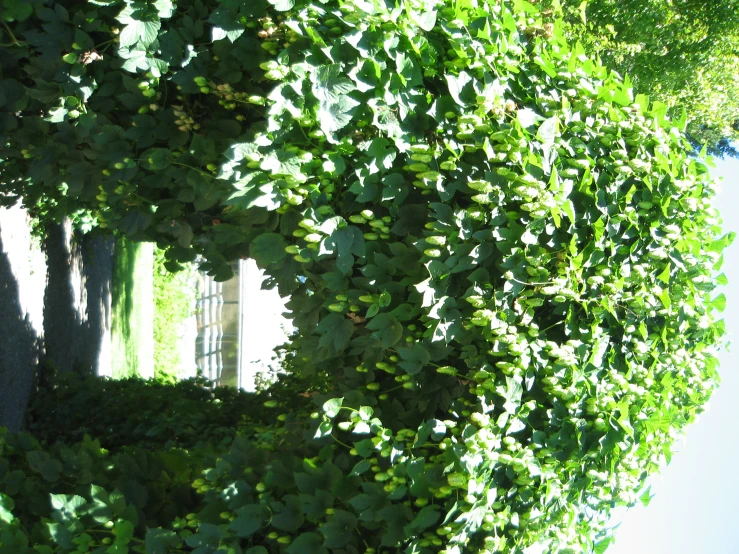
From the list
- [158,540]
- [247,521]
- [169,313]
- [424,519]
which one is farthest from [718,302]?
[169,313]

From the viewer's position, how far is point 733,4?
22.7ft

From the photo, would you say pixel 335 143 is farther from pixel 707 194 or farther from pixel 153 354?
pixel 153 354

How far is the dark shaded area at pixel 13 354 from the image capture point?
5848 mm

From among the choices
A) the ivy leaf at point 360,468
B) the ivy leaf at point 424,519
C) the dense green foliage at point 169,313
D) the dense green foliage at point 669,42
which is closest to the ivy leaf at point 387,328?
the ivy leaf at point 360,468

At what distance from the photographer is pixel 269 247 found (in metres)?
2.17

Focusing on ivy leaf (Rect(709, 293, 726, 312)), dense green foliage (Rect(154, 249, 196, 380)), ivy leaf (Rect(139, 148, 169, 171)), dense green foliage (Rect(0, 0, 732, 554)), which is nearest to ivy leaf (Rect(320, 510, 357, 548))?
dense green foliage (Rect(0, 0, 732, 554))

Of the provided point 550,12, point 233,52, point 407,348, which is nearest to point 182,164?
point 233,52

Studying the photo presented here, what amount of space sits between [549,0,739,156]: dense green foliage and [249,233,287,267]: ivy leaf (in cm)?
502

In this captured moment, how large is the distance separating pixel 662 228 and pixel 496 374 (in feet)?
2.62

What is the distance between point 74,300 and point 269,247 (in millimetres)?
6119

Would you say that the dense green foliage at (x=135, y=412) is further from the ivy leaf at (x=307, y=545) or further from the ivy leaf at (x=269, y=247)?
the ivy leaf at (x=269, y=247)

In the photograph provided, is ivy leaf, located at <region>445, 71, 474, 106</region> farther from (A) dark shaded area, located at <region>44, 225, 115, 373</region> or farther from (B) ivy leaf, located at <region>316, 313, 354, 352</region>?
(A) dark shaded area, located at <region>44, 225, 115, 373</region>

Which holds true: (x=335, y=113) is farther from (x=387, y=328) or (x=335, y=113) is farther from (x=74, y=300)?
(x=74, y=300)

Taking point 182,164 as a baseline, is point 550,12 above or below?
above
